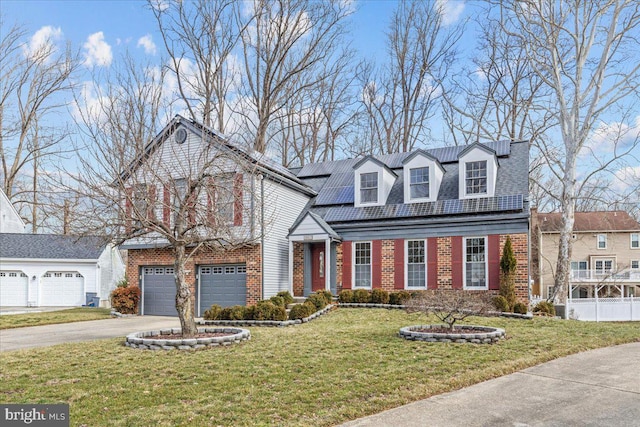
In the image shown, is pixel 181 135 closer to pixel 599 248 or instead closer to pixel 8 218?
pixel 8 218

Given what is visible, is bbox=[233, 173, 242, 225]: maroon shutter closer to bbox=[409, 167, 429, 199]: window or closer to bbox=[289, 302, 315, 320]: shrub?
bbox=[289, 302, 315, 320]: shrub

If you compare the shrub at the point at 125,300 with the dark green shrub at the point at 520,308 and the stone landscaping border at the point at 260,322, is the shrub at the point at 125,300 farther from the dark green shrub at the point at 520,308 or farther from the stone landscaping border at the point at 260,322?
the dark green shrub at the point at 520,308

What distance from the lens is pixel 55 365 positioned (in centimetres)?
834

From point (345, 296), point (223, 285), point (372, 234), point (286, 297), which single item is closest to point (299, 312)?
point (286, 297)

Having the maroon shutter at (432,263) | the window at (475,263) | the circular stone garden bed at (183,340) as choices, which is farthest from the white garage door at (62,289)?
the window at (475,263)

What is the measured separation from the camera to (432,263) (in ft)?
57.5

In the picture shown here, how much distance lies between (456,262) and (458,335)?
7508 millimetres

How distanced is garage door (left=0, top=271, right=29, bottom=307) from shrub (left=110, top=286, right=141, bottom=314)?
1261 centimetres

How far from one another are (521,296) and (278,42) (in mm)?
19134

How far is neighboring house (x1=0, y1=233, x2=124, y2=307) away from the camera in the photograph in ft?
92.4

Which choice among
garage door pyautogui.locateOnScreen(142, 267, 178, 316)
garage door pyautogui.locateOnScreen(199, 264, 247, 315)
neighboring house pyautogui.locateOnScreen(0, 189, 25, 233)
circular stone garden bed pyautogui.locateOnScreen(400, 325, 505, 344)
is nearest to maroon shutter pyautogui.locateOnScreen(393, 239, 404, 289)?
garage door pyautogui.locateOnScreen(199, 264, 247, 315)

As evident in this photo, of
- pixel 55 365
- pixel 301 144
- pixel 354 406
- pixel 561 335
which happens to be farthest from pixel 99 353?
pixel 301 144

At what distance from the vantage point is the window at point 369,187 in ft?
63.8

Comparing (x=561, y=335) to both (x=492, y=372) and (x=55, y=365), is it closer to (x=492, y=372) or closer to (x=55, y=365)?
(x=492, y=372)
